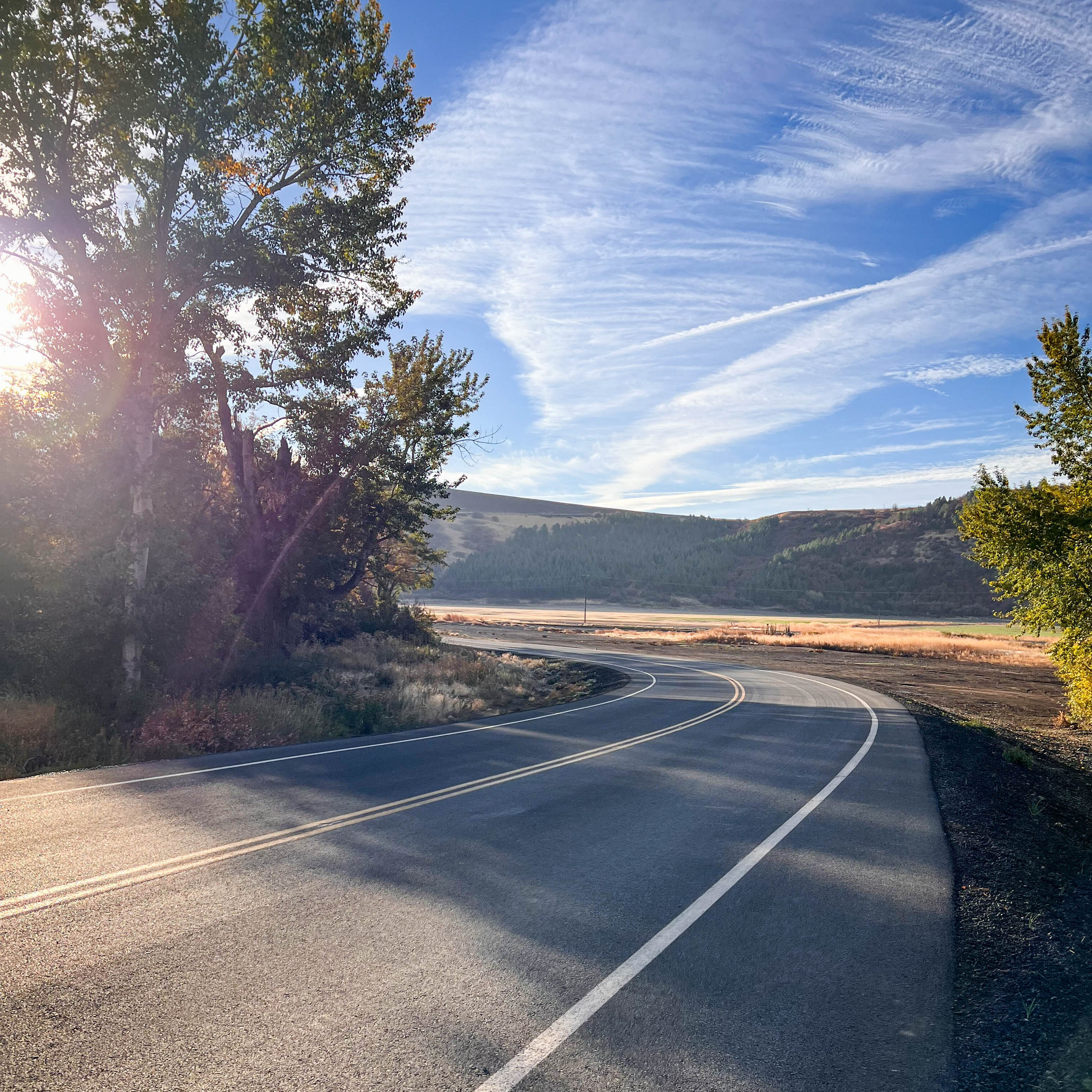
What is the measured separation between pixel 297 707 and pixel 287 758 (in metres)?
4.41

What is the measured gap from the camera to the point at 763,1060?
12.0 feet

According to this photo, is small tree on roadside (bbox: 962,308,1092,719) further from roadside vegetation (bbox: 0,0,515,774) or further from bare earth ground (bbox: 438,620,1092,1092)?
roadside vegetation (bbox: 0,0,515,774)

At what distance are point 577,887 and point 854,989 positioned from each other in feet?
7.10

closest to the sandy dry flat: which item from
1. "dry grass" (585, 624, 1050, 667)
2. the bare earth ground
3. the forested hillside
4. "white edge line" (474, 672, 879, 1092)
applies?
"dry grass" (585, 624, 1050, 667)

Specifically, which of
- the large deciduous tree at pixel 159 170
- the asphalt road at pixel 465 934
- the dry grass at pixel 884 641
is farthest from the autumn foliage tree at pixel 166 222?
the dry grass at pixel 884 641

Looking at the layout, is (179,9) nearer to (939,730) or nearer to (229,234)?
(229,234)

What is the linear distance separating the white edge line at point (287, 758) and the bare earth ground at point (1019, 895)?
7.97m

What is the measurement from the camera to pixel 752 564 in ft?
429

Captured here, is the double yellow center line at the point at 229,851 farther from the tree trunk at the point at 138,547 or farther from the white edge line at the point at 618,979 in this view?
the tree trunk at the point at 138,547

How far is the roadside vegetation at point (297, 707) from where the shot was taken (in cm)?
1066

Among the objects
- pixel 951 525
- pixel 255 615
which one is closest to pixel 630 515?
pixel 951 525

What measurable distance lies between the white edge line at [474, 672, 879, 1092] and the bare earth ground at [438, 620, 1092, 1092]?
163 centimetres

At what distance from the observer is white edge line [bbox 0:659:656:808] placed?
821 cm

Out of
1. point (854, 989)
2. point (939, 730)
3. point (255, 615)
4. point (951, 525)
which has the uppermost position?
point (951, 525)
